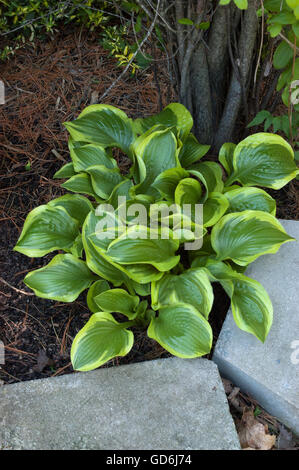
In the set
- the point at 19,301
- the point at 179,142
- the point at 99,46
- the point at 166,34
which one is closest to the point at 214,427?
the point at 19,301

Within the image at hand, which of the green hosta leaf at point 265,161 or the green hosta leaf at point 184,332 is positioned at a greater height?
the green hosta leaf at point 265,161

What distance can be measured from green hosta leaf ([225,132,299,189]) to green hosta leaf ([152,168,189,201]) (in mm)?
235

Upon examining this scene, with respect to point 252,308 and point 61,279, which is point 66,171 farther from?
point 252,308

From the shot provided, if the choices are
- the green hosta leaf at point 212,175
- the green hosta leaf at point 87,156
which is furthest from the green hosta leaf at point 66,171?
the green hosta leaf at point 212,175

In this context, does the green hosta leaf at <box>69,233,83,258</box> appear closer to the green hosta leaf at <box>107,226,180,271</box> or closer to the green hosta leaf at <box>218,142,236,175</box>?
the green hosta leaf at <box>107,226,180,271</box>

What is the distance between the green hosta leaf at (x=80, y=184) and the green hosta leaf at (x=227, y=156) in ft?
1.76

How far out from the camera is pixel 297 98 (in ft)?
5.09

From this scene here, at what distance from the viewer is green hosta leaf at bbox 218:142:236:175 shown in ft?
5.50

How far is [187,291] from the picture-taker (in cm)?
137

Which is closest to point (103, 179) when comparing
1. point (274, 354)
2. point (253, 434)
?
point (274, 354)

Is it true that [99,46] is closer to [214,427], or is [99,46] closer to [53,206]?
A: [53,206]

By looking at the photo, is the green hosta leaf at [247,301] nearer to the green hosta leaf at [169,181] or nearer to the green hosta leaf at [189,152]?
the green hosta leaf at [169,181]

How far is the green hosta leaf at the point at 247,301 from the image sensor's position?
4.38ft

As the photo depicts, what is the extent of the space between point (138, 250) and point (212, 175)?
1.73 ft
